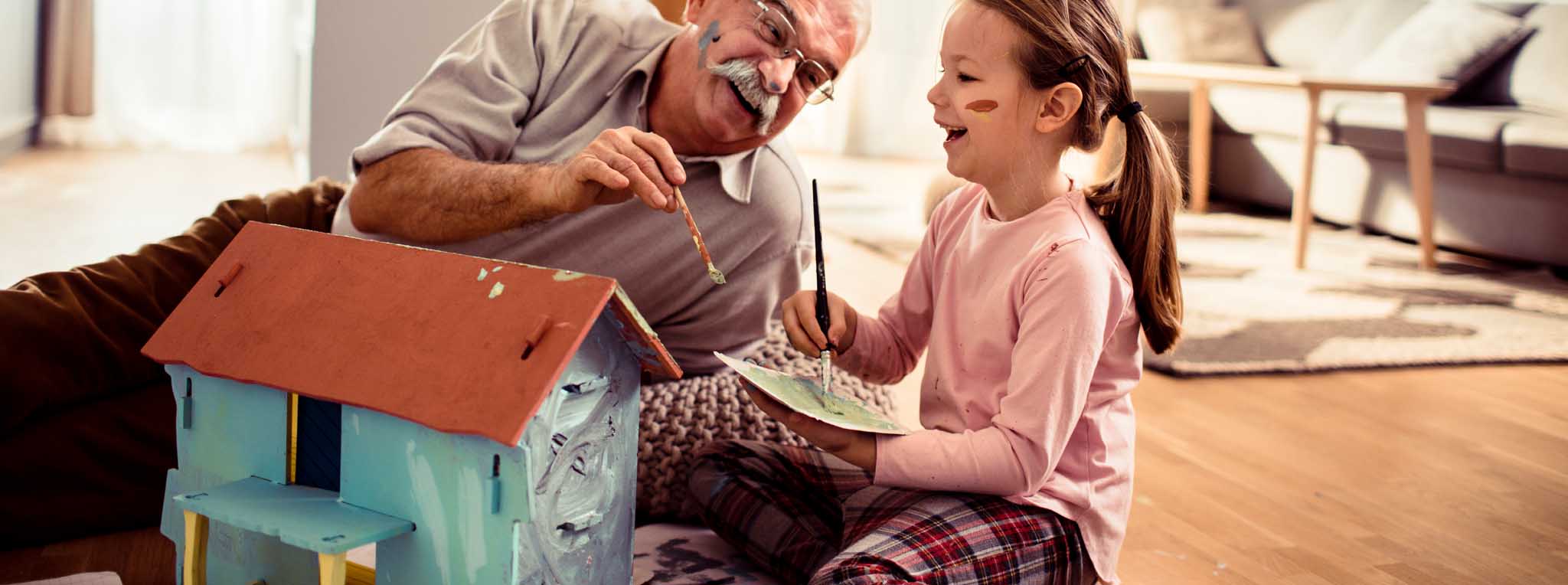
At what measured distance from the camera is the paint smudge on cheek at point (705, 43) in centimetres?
157

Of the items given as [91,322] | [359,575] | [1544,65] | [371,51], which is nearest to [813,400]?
[359,575]

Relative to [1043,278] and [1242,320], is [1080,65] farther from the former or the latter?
[1242,320]

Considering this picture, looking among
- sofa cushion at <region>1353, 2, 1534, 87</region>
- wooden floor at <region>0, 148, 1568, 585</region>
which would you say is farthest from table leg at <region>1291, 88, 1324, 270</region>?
wooden floor at <region>0, 148, 1568, 585</region>

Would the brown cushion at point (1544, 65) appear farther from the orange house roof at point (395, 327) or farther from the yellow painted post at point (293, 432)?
the yellow painted post at point (293, 432)

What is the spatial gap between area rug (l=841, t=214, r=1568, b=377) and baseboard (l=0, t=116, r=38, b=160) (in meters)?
2.84

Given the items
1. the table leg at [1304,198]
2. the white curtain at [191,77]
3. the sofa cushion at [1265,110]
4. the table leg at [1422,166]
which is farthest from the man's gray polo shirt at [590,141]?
the white curtain at [191,77]

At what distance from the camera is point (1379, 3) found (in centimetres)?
461

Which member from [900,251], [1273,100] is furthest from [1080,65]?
[1273,100]

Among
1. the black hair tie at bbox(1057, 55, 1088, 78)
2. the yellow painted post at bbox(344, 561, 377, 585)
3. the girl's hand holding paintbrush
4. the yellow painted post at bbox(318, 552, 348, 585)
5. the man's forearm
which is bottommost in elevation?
the yellow painted post at bbox(344, 561, 377, 585)

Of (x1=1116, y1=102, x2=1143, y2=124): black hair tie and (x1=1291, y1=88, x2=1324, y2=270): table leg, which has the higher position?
(x1=1116, y1=102, x2=1143, y2=124): black hair tie

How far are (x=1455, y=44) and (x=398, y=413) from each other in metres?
4.05

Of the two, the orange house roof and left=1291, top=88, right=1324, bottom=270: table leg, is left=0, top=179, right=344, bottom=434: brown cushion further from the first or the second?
left=1291, top=88, right=1324, bottom=270: table leg

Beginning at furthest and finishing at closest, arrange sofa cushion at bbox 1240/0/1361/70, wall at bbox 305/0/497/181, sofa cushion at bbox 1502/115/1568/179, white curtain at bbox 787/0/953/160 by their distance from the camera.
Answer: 1. white curtain at bbox 787/0/953/160
2. sofa cushion at bbox 1240/0/1361/70
3. sofa cushion at bbox 1502/115/1568/179
4. wall at bbox 305/0/497/181

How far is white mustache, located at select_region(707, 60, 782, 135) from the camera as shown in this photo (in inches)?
60.6
